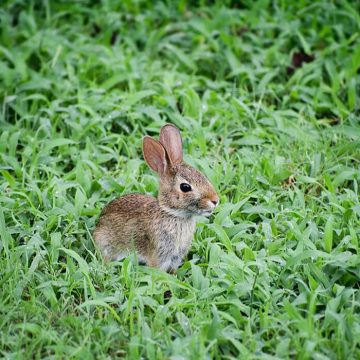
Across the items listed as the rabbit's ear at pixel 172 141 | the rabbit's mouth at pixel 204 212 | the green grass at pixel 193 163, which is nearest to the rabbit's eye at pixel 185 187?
the rabbit's mouth at pixel 204 212

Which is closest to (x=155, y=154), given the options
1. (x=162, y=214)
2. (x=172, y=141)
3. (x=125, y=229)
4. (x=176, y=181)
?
(x=172, y=141)

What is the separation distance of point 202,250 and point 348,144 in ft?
5.89

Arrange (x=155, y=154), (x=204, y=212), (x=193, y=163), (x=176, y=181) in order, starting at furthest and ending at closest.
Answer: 1. (x=193, y=163)
2. (x=155, y=154)
3. (x=176, y=181)
4. (x=204, y=212)

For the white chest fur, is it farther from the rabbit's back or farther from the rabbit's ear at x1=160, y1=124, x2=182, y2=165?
the rabbit's ear at x1=160, y1=124, x2=182, y2=165

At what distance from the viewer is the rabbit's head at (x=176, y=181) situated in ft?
17.0

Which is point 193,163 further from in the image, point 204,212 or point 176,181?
point 204,212

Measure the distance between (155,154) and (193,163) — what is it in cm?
92

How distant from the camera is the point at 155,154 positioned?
5438 mm

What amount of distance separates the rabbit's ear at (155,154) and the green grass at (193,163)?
1.81 ft

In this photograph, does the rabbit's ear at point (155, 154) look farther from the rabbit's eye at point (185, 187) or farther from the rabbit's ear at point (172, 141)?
the rabbit's eye at point (185, 187)

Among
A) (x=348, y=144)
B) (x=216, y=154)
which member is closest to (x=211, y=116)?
Answer: (x=216, y=154)

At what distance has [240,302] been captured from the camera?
15.6ft

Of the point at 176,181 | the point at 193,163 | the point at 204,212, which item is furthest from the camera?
the point at 193,163

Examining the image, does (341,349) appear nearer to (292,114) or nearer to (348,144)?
(348,144)
